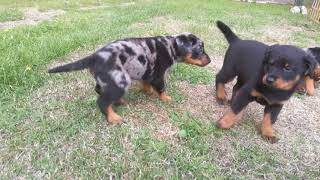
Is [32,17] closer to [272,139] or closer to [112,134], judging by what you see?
[112,134]

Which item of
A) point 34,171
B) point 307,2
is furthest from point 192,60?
point 307,2

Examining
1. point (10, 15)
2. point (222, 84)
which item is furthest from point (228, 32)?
point (10, 15)

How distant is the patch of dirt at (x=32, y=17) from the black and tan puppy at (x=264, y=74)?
20.2ft

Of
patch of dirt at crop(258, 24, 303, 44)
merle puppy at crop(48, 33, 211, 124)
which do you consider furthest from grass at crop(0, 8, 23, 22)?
merle puppy at crop(48, 33, 211, 124)

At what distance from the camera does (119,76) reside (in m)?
4.06

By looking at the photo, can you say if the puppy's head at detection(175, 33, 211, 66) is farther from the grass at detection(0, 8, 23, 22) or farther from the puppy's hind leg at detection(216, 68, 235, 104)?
the grass at detection(0, 8, 23, 22)

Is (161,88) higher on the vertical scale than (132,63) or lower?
lower

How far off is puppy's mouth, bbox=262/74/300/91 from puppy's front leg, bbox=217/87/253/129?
→ 39cm

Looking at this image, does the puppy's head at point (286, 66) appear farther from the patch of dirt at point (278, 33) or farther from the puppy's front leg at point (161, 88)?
the patch of dirt at point (278, 33)

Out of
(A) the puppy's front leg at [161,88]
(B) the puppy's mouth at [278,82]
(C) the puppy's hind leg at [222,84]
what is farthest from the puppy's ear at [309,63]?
(A) the puppy's front leg at [161,88]

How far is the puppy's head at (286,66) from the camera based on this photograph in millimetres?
3643

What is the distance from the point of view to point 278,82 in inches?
144

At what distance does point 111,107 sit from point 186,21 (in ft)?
18.7

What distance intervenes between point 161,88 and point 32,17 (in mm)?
7209
